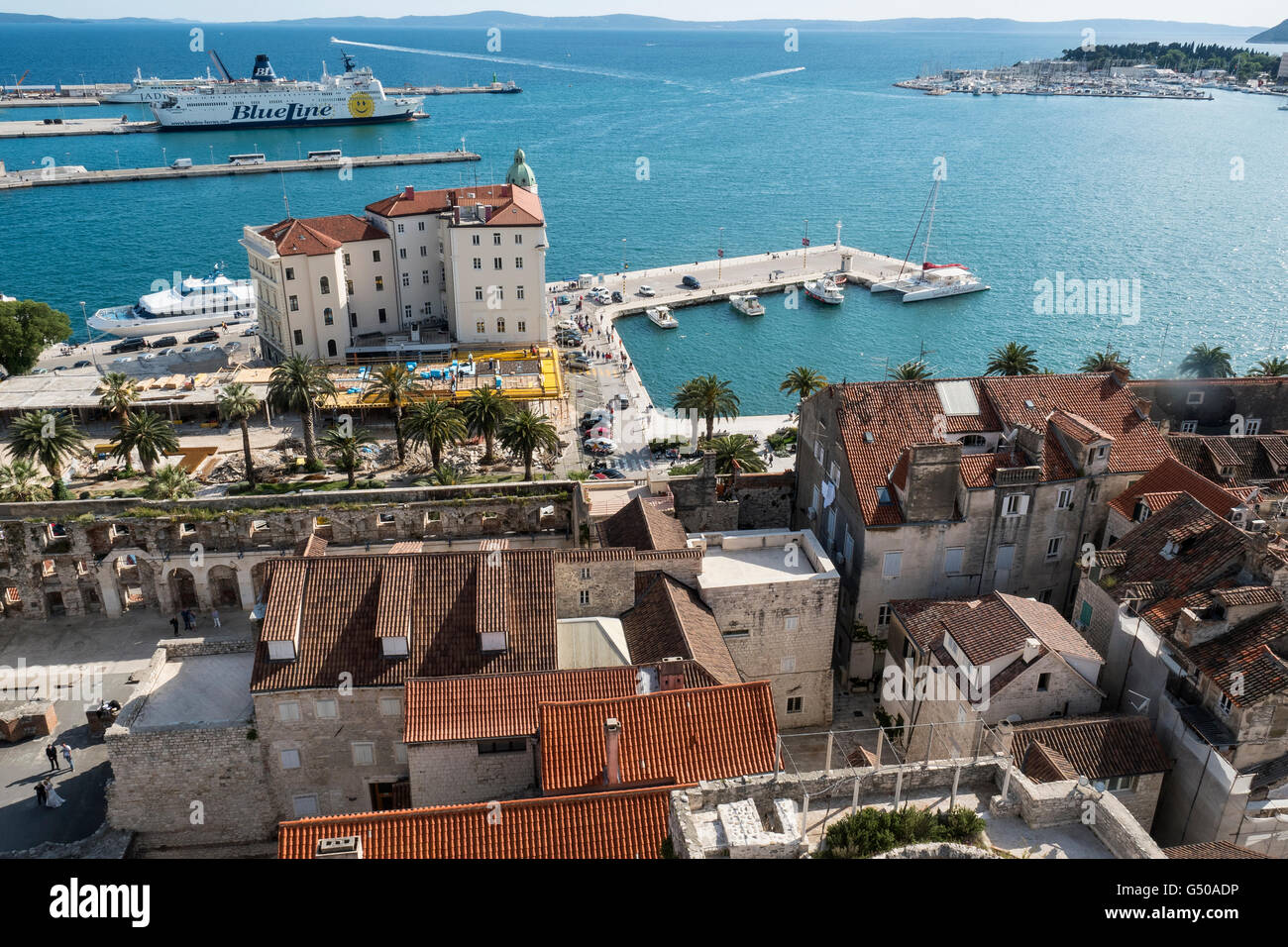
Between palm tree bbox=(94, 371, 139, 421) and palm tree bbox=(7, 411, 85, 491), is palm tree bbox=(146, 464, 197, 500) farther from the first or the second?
palm tree bbox=(94, 371, 139, 421)

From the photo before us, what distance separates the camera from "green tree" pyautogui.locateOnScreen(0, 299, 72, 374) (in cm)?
9119

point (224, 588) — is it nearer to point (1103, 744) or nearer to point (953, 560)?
point (953, 560)

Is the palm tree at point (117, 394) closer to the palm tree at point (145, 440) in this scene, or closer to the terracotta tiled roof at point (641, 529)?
the palm tree at point (145, 440)

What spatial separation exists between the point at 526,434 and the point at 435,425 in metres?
6.26

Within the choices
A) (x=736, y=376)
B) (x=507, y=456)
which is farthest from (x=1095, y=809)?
(x=736, y=376)

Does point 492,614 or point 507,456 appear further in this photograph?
point 507,456

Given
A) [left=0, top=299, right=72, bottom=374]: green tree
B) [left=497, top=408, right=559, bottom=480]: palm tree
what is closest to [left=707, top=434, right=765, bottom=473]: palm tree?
[left=497, top=408, right=559, bottom=480]: palm tree

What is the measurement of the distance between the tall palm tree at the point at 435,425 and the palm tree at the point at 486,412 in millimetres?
1360

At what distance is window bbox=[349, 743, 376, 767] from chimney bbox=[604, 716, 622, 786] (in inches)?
422

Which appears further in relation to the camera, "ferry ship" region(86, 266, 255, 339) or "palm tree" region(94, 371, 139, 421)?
"ferry ship" region(86, 266, 255, 339)

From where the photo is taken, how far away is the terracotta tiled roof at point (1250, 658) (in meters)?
32.1

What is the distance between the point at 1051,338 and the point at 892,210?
6473 cm
